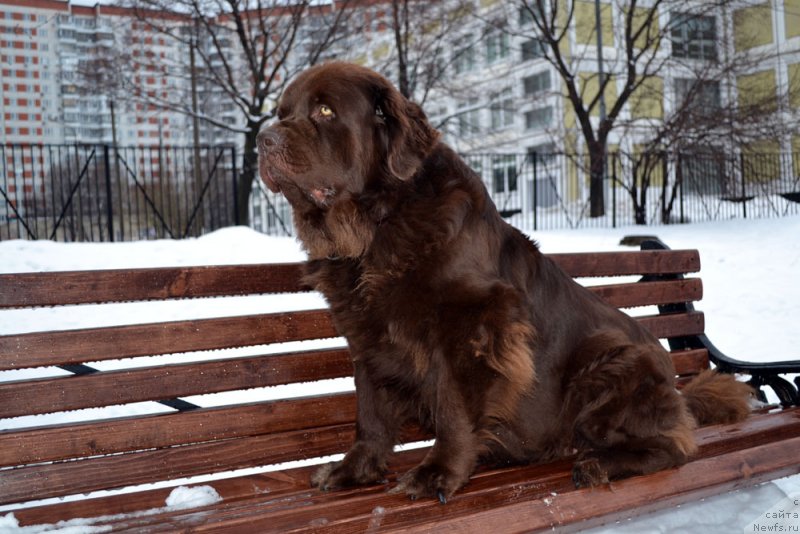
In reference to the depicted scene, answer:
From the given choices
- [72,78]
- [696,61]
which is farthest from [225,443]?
[696,61]

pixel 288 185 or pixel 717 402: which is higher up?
pixel 288 185

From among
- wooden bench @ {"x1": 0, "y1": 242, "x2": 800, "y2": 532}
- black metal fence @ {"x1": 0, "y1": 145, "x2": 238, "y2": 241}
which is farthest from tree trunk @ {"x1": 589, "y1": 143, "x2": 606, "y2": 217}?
wooden bench @ {"x1": 0, "y1": 242, "x2": 800, "y2": 532}

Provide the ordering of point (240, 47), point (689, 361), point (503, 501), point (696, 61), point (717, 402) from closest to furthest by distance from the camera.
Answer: point (503, 501) → point (717, 402) → point (689, 361) → point (240, 47) → point (696, 61)

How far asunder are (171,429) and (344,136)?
1.30 metres

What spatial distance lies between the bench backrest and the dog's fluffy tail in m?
1.36

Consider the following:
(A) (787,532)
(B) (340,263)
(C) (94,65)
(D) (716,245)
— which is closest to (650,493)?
Answer: (A) (787,532)

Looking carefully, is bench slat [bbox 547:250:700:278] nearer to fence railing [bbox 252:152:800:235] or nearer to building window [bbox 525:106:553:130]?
fence railing [bbox 252:152:800:235]

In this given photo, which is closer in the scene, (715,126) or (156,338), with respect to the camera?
(156,338)

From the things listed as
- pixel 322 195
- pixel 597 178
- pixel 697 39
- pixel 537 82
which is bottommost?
pixel 322 195

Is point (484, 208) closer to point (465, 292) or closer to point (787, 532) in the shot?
point (465, 292)

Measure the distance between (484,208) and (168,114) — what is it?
53.8 feet

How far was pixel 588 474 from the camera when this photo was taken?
2.66 m

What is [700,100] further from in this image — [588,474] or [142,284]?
[142,284]

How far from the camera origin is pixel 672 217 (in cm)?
1958
